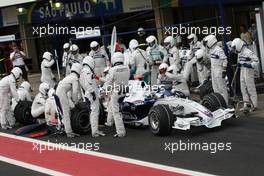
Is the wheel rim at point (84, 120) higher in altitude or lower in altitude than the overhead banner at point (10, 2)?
lower

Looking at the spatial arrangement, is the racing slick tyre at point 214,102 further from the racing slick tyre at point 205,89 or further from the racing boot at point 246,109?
the racing slick tyre at point 205,89

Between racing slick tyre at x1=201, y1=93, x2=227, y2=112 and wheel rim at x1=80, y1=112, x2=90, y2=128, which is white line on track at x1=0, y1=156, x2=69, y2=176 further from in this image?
racing slick tyre at x1=201, y1=93, x2=227, y2=112

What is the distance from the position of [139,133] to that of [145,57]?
4838 millimetres

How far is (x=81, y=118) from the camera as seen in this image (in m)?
13.4

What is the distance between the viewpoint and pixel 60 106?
1320 cm

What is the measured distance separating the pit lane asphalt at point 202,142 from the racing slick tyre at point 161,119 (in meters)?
0.16

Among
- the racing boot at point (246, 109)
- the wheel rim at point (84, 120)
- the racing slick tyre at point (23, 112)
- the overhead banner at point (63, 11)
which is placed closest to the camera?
the wheel rim at point (84, 120)

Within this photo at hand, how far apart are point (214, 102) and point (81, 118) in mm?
3255

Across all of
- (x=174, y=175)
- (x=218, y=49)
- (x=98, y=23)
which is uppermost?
(x=98, y=23)

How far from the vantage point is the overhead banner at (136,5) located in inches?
959

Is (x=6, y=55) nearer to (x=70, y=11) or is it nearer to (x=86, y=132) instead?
(x=70, y=11)

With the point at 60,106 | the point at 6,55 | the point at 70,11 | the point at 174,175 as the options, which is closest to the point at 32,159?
the point at 60,106

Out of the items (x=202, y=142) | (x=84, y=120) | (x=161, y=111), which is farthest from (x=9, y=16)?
(x=202, y=142)

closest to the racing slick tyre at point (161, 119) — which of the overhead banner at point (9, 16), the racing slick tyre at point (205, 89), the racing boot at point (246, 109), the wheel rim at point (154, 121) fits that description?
the wheel rim at point (154, 121)
